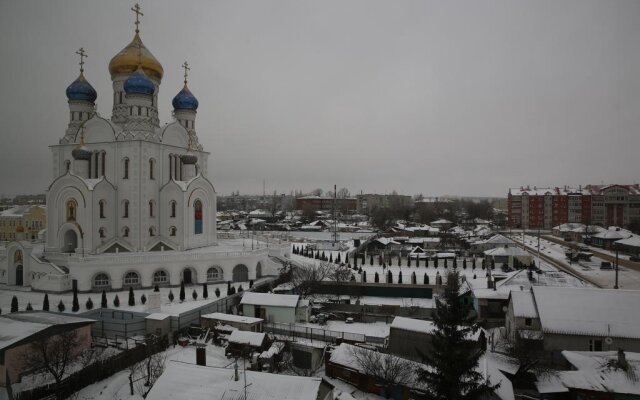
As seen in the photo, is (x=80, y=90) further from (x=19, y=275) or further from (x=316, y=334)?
(x=316, y=334)

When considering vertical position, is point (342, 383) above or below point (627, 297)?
below

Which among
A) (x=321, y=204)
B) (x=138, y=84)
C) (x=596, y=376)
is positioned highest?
(x=138, y=84)

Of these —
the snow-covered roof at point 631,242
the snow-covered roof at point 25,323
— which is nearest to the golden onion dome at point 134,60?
the snow-covered roof at point 25,323

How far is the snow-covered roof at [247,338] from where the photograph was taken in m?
17.8

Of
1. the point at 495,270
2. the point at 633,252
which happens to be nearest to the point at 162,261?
the point at 495,270

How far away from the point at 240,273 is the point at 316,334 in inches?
445

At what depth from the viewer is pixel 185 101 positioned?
123 ft

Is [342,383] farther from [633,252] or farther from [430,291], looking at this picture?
[633,252]

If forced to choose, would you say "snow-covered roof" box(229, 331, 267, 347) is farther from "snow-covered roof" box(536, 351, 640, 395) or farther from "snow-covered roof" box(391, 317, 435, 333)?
"snow-covered roof" box(536, 351, 640, 395)

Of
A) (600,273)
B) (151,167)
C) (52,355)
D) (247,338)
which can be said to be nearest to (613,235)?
(600,273)

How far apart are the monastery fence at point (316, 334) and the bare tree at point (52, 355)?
344 inches

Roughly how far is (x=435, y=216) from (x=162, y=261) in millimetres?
84274

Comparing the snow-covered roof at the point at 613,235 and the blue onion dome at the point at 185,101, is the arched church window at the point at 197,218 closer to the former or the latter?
the blue onion dome at the point at 185,101

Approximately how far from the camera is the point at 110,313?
22.6m
